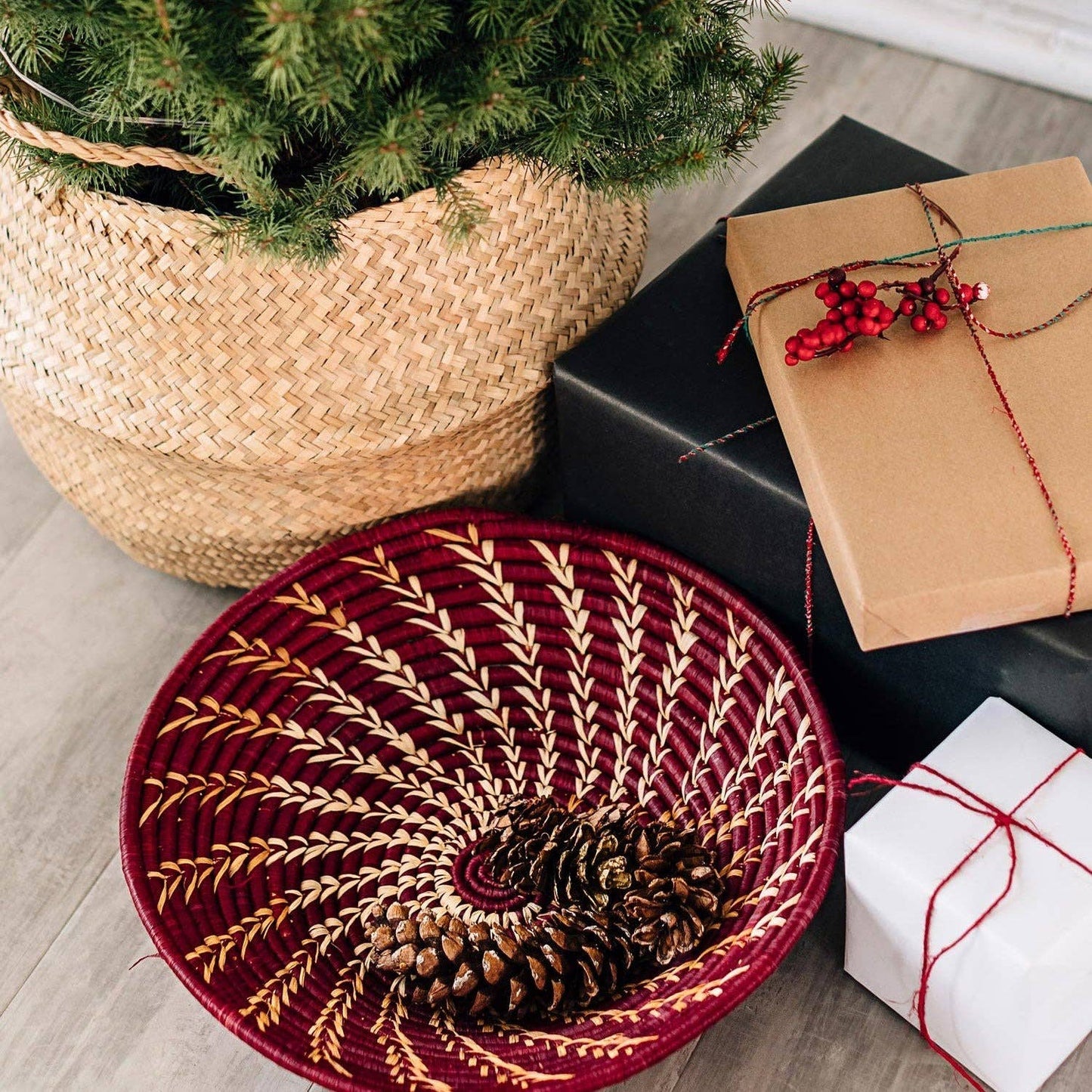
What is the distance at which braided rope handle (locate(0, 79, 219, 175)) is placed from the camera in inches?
28.9

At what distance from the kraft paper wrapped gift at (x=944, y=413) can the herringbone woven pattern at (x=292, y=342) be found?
6.7 inches

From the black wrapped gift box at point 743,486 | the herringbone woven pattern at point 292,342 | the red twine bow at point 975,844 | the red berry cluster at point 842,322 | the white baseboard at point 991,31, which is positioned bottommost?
the white baseboard at point 991,31

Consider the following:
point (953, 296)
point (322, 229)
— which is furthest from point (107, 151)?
point (953, 296)

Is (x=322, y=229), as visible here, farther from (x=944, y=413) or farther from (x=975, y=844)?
(x=975, y=844)

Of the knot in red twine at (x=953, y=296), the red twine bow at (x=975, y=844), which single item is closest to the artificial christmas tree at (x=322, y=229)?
the knot in red twine at (x=953, y=296)

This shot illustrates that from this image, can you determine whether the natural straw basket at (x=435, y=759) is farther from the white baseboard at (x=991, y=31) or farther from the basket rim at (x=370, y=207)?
the white baseboard at (x=991, y=31)

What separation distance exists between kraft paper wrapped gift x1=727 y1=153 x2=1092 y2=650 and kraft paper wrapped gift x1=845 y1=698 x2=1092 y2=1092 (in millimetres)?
95

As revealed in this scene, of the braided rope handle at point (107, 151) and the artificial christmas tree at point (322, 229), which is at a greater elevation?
the braided rope handle at point (107, 151)

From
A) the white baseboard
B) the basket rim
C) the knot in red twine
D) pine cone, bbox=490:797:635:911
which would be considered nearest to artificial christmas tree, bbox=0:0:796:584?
the basket rim

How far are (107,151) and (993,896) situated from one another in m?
0.69

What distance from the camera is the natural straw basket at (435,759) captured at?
0.78m

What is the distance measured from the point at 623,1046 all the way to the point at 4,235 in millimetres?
699

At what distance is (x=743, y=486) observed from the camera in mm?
861

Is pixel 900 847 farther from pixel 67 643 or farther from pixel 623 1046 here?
pixel 67 643
